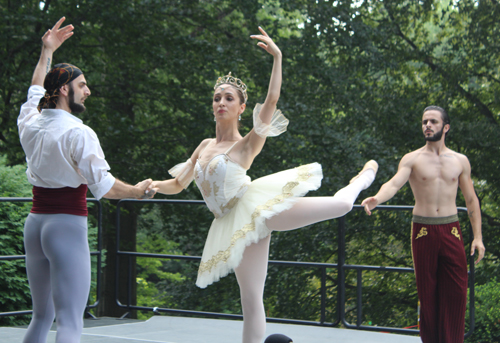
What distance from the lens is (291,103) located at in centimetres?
1030

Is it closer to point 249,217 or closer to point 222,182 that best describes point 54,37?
point 222,182

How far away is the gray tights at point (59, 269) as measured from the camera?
2.74 m

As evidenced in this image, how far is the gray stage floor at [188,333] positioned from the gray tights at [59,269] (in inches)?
70.7

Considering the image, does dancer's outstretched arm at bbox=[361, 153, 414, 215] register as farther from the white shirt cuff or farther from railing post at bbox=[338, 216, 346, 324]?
the white shirt cuff

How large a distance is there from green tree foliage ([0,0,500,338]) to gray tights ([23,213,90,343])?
24.2 feet

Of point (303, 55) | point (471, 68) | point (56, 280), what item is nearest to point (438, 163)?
point (56, 280)

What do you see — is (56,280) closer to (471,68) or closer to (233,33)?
(233,33)

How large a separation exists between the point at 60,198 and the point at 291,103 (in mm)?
7818

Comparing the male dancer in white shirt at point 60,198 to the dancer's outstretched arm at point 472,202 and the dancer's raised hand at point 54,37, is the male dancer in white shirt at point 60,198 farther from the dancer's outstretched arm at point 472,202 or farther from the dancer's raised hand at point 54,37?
the dancer's outstretched arm at point 472,202

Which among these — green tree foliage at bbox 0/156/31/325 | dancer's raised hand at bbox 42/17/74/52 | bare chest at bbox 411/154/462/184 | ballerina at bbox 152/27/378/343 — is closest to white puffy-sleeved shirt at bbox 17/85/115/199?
dancer's raised hand at bbox 42/17/74/52

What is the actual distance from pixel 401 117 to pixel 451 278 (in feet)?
26.5

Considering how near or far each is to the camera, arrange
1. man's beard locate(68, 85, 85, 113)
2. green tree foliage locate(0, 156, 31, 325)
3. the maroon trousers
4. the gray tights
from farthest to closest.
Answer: green tree foliage locate(0, 156, 31, 325), the maroon trousers, man's beard locate(68, 85, 85, 113), the gray tights

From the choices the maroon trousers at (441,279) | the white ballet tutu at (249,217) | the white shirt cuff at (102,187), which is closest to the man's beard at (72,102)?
the white shirt cuff at (102,187)

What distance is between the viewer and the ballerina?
326cm
